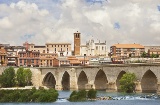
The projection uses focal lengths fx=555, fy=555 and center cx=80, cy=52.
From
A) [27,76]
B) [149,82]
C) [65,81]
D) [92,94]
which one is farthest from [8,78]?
[92,94]

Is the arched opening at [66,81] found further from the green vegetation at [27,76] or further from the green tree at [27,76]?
the green vegetation at [27,76]

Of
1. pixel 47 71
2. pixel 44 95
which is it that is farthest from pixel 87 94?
pixel 47 71

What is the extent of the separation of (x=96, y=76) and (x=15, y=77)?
1883 centimetres

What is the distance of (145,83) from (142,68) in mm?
2937

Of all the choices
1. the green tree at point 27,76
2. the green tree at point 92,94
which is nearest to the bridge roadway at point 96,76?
the green tree at point 27,76

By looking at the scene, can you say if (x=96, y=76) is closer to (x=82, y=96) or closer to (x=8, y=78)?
(x=8, y=78)

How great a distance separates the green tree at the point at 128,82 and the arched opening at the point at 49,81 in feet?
119

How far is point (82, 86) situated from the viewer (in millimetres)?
122562

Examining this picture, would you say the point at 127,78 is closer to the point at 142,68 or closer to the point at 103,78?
the point at 142,68

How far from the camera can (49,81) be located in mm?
135125

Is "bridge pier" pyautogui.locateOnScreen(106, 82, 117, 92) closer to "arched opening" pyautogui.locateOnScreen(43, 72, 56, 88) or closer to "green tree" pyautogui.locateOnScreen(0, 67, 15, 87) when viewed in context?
"green tree" pyautogui.locateOnScreen(0, 67, 15, 87)

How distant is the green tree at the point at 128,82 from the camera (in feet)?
315

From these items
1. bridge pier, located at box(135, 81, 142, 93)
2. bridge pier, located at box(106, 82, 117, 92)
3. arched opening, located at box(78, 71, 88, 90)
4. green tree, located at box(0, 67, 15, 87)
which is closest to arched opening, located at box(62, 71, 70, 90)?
arched opening, located at box(78, 71, 88, 90)

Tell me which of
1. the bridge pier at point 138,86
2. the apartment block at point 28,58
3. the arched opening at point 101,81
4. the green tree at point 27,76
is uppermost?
the apartment block at point 28,58
